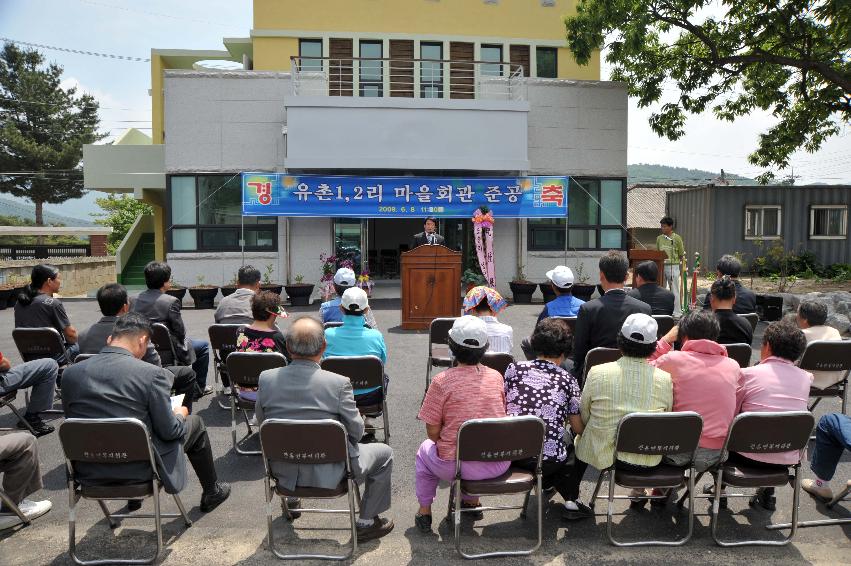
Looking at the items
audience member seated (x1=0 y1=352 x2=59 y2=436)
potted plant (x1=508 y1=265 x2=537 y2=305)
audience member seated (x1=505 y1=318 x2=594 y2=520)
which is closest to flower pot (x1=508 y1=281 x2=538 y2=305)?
potted plant (x1=508 y1=265 x2=537 y2=305)

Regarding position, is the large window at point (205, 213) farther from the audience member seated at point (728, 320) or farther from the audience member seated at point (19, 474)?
the audience member seated at point (728, 320)

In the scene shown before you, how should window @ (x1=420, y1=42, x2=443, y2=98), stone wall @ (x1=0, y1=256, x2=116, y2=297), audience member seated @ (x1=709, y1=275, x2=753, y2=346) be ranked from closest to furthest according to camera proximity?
audience member seated @ (x1=709, y1=275, x2=753, y2=346) → window @ (x1=420, y1=42, x2=443, y2=98) → stone wall @ (x1=0, y1=256, x2=116, y2=297)

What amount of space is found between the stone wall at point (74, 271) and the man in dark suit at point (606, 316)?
16199mm

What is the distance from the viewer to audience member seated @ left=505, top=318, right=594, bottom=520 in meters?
3.79

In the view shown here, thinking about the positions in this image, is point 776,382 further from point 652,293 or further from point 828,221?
point 828,221

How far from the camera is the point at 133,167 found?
16797mm

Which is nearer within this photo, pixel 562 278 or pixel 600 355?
pixel 600 355

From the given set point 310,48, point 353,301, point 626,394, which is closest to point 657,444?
point 626,394

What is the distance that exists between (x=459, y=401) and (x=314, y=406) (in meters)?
0.80

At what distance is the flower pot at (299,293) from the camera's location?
14.5m

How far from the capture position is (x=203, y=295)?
557 inches

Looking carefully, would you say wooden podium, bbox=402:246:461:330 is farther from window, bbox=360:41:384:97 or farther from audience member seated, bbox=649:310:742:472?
window, bbox=360:41:384:97

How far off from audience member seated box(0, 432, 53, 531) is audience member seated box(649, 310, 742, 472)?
380cm

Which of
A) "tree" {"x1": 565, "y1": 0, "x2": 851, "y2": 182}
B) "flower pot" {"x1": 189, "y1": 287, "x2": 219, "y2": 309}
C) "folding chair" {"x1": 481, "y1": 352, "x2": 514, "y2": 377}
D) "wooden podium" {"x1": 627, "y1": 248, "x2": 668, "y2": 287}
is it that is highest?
"tree" {"x1": 565, "y1": 0, "x2": 851, "y2": 182}
